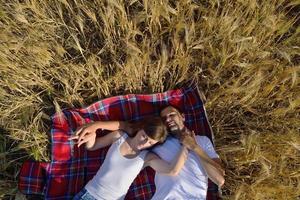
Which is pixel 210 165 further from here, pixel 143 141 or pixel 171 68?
pixel 171 68

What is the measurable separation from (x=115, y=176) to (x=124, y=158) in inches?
6.3

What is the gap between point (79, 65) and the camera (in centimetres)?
384

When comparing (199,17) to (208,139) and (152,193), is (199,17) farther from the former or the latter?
(152,193)

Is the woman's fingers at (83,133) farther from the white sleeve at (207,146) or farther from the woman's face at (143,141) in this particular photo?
the white sleeve at (207,146)

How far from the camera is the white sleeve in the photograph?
3.77m

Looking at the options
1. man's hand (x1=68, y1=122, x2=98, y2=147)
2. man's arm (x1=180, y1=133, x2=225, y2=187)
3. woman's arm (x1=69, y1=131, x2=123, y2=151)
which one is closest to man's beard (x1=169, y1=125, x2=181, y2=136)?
man's arm (x1=180, y1=133, x2=225, y2=187)

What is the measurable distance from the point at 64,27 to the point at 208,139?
1.52 meters

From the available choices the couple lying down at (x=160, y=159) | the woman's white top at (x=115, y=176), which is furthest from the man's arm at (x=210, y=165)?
the woman's white top at (x=115, y=176)

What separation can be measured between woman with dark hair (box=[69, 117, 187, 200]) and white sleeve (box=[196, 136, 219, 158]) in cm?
16

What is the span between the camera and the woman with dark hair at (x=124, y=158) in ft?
12.1

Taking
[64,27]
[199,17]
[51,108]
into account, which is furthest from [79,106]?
[199,17]

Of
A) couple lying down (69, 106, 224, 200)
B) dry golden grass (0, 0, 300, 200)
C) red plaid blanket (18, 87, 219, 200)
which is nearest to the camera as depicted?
dry golden grass (0, 0, 300, 200)

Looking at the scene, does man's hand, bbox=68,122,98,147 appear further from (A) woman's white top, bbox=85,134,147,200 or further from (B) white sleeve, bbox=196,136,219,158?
(B) white sleeve, bbox=196,136,219,158

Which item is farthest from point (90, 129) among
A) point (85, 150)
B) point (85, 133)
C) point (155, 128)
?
point (155, 128)
